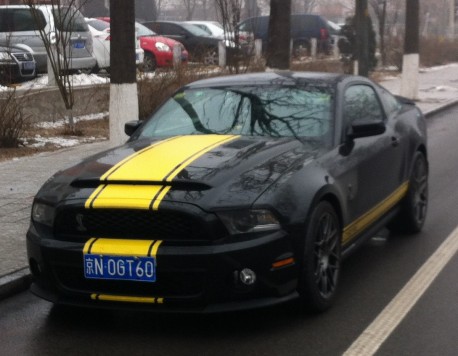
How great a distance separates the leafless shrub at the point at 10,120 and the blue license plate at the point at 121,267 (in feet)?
25.1

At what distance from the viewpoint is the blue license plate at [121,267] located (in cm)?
490

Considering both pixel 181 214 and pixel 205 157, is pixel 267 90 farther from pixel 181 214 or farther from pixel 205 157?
pixel 181 214

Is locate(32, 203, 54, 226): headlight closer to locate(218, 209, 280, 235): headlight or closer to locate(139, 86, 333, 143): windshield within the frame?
locate(218, 209, 280, 235): headlight

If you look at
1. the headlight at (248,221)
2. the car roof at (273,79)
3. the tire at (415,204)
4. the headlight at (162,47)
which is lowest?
the tire at (415,204)

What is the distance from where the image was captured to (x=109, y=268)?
4.96 m

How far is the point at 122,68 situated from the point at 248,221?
4.89 meters

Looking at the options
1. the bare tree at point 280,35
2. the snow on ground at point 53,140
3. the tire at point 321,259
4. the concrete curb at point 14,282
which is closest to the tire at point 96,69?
the snow on ground at point 53,140

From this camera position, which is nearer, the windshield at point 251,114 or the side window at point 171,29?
the windshield at point 251,114

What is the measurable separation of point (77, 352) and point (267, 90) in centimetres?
252

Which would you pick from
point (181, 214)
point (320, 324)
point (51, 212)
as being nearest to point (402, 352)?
point (320, 324)

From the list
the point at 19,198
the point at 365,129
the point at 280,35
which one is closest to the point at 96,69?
the point at 280,35

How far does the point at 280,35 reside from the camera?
1538 centimetres

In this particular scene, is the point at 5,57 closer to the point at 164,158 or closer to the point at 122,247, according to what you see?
the point at 164,158

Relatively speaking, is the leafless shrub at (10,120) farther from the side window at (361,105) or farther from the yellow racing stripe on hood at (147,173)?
the yellow racing stripe on hood at (147,173)
